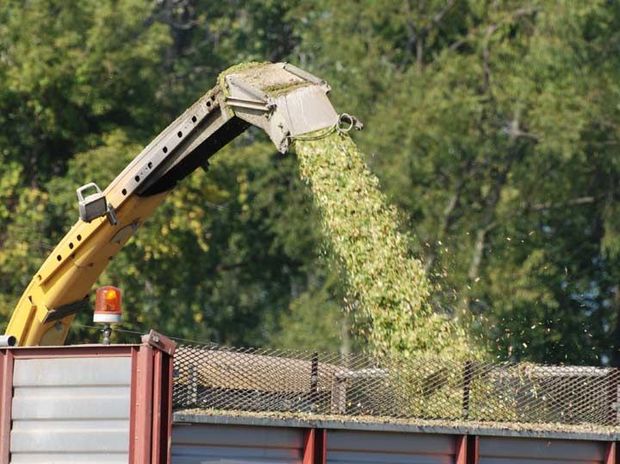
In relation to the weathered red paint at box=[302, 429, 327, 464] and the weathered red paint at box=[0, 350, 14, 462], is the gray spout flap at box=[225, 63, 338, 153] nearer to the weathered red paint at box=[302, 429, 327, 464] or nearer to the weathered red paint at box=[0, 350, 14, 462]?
the weathered red paint at box=[302, 429, 327, 464]

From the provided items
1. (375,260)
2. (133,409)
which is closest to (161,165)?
(375,260)

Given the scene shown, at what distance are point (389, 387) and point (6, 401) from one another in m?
1.88

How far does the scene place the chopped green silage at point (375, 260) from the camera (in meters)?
11.7

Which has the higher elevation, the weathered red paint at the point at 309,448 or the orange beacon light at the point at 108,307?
the orange beacon light at the point at 108,307

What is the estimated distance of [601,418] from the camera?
9734 mm

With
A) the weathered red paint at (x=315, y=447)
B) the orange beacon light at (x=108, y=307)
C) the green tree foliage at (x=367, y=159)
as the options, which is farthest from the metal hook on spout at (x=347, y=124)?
the green tree foliage at (x=367, y=159)

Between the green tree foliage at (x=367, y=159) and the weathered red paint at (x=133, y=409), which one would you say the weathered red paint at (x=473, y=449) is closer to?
the weathered red paint at (x=133, y=409)

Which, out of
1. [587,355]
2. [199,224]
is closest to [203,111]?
[587,355]

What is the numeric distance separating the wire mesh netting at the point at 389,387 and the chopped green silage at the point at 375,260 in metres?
1.93

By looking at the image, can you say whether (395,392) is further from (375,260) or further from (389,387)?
(375,260)

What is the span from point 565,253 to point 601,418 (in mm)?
16876

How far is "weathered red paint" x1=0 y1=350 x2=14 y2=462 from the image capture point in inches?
324

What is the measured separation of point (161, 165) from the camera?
441 inches

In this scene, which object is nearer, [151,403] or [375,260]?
[151,403]
